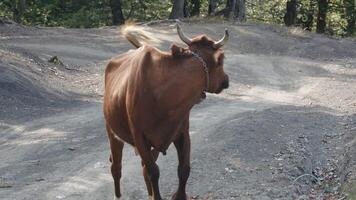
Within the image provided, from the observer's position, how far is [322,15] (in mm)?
39812

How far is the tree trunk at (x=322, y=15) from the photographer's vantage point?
130 ft

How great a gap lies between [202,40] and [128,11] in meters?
36.7

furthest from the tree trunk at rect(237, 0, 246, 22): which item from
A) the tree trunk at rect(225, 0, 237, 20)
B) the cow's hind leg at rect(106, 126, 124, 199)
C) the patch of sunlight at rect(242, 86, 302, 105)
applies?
the cow's hind leg at rect(106, 126, 124, 199)

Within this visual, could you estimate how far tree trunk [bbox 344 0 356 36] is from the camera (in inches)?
1560

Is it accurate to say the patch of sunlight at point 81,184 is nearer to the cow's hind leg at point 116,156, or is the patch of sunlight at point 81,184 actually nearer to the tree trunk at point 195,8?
the cow's hind leg at point 116,156

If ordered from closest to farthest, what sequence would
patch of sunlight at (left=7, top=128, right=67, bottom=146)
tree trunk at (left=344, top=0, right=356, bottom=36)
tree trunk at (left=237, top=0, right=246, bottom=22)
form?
patch of sunlight at (left=7, top=128, right=67, bottom=146) < tree trunk at (left=237, top=0, right=246, bottom=22) < tree trunk at (left=344, top=0, right=356, bottom=36)

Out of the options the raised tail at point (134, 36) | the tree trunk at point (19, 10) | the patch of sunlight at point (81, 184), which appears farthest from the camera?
the tree trunk at point (19, 10)

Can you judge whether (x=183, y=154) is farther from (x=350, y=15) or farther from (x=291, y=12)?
(x=350, y=15)

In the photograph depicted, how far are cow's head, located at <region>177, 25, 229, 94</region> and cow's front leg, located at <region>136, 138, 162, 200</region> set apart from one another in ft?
2.71

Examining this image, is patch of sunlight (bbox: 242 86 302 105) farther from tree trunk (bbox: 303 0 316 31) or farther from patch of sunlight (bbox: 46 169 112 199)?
tree trunk (bbox: 303 0 316 31)

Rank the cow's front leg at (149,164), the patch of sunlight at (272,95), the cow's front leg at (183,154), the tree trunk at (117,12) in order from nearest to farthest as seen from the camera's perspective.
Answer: the cow's front leg at (149,164), the cow's front leg at (183,154), the patch of sunlight at (272,95), the tree trunk at (117,12)

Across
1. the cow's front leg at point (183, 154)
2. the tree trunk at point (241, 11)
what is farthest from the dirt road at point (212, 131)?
the tree trunk at point (241, 11)

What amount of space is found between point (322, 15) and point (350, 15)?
172cm

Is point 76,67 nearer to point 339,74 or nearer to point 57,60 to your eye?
point 57,60
